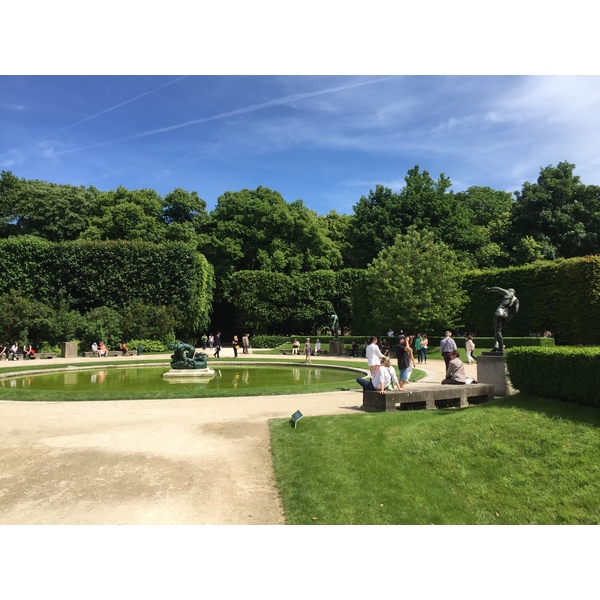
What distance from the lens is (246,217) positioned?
1975 inches

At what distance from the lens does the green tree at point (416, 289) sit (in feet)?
105

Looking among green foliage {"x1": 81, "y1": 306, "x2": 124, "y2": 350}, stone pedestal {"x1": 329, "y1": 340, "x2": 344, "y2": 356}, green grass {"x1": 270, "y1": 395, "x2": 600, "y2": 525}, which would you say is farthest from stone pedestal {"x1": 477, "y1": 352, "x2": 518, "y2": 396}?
green foliage {"x1": 81, "y1": 306, "x2": 124, "y2": 350}

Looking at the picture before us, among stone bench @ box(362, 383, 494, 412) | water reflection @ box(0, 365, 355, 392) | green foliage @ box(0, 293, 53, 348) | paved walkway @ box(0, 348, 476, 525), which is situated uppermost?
green foliage @ box(0, 293, 53, 348)

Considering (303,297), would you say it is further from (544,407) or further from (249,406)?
(544,407)

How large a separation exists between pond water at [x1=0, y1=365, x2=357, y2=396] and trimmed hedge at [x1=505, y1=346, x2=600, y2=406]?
8229mm

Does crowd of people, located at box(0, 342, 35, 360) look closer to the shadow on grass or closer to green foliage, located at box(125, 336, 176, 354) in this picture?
green foliage, located at box(125, 336, 176, 354)

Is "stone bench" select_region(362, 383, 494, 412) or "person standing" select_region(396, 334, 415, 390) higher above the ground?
"person standing" select_region(396, 334, 415, 390)

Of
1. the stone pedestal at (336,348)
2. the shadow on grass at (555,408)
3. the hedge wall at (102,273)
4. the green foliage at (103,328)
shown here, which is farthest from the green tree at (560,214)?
the shadow on grass at (555,408)

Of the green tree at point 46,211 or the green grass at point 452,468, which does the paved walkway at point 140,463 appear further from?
the green tree at point 46,211

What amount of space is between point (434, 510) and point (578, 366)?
14.2ft

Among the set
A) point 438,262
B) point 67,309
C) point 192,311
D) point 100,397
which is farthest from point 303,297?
point 100,397

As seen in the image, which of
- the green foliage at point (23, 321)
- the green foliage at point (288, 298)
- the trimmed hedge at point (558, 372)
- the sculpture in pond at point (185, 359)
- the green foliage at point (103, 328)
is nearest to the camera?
the trimmed hedge at point (558, 372)

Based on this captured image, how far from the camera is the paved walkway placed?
17.9 ft

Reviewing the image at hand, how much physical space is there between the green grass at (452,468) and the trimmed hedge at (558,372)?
26 centimetres
